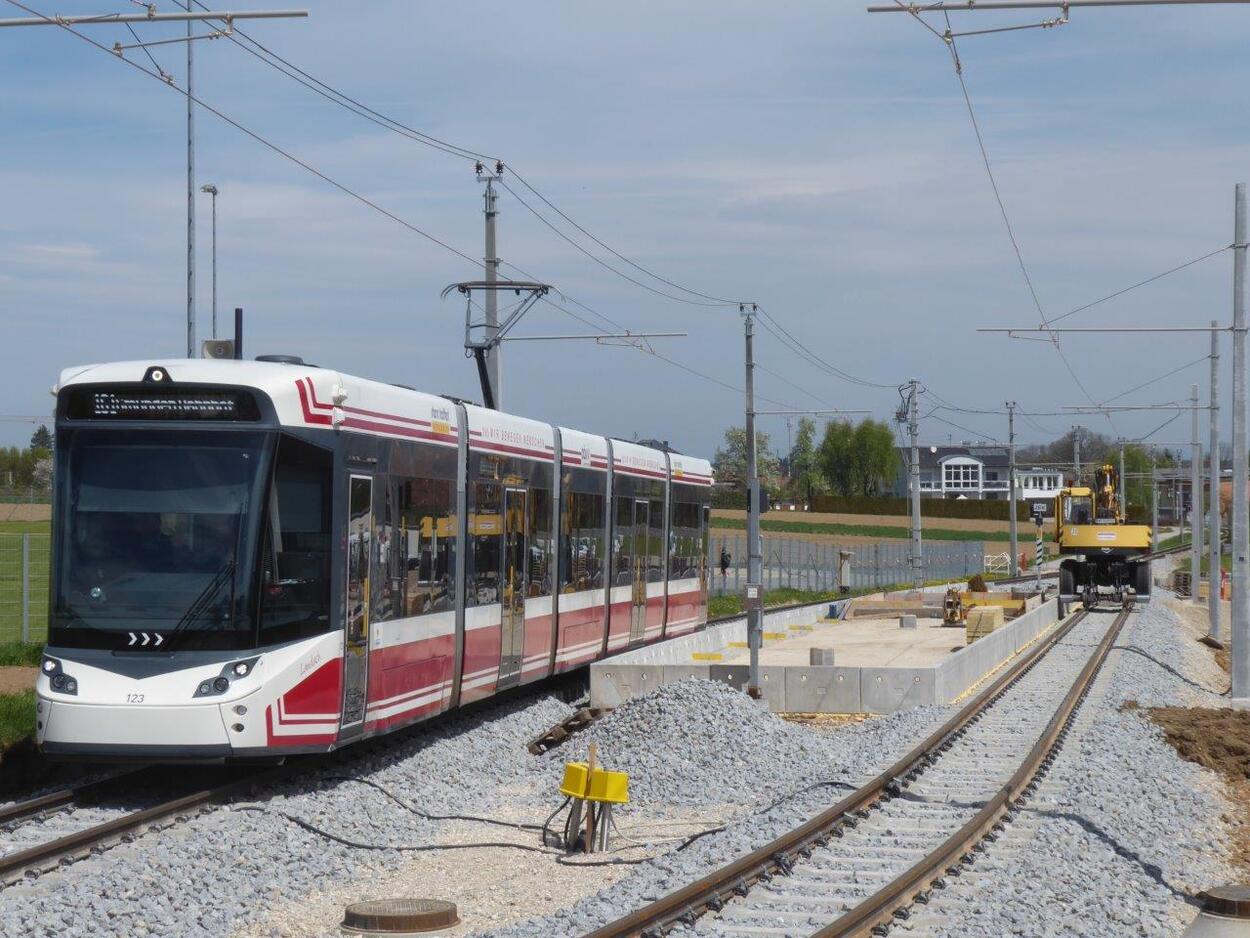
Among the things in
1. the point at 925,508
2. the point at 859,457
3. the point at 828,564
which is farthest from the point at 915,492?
the point at 859,457

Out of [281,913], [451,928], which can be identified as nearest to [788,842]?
[451,928]

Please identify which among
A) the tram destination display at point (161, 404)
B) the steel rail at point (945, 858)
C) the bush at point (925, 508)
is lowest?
the steel rail at point (945, 858)

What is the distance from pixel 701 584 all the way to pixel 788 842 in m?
17.9

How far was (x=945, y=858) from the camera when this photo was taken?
36.1ft

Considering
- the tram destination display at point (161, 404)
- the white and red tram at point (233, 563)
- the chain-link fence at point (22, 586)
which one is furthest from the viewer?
the chain-link fence at point (22, 586)

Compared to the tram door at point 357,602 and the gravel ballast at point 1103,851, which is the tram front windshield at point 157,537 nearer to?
the tram door at point 357,602

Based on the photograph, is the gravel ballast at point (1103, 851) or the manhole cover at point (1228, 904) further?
the gravel ballast at point (1103, 851)

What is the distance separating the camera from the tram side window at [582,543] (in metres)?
20.8

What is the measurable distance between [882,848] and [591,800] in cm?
220

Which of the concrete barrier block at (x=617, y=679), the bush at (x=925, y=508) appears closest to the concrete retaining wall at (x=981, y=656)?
the concrete barrier block at (x=617, y=679)

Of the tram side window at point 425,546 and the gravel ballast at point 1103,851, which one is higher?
the tram side window at point 425,546

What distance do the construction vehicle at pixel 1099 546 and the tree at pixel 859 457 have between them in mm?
116576

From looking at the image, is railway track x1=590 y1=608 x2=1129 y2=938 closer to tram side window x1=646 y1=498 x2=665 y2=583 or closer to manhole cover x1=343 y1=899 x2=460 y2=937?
manhole cover x1=343 y1=899 x2=460 y2=937

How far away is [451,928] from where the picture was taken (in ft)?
32.7
